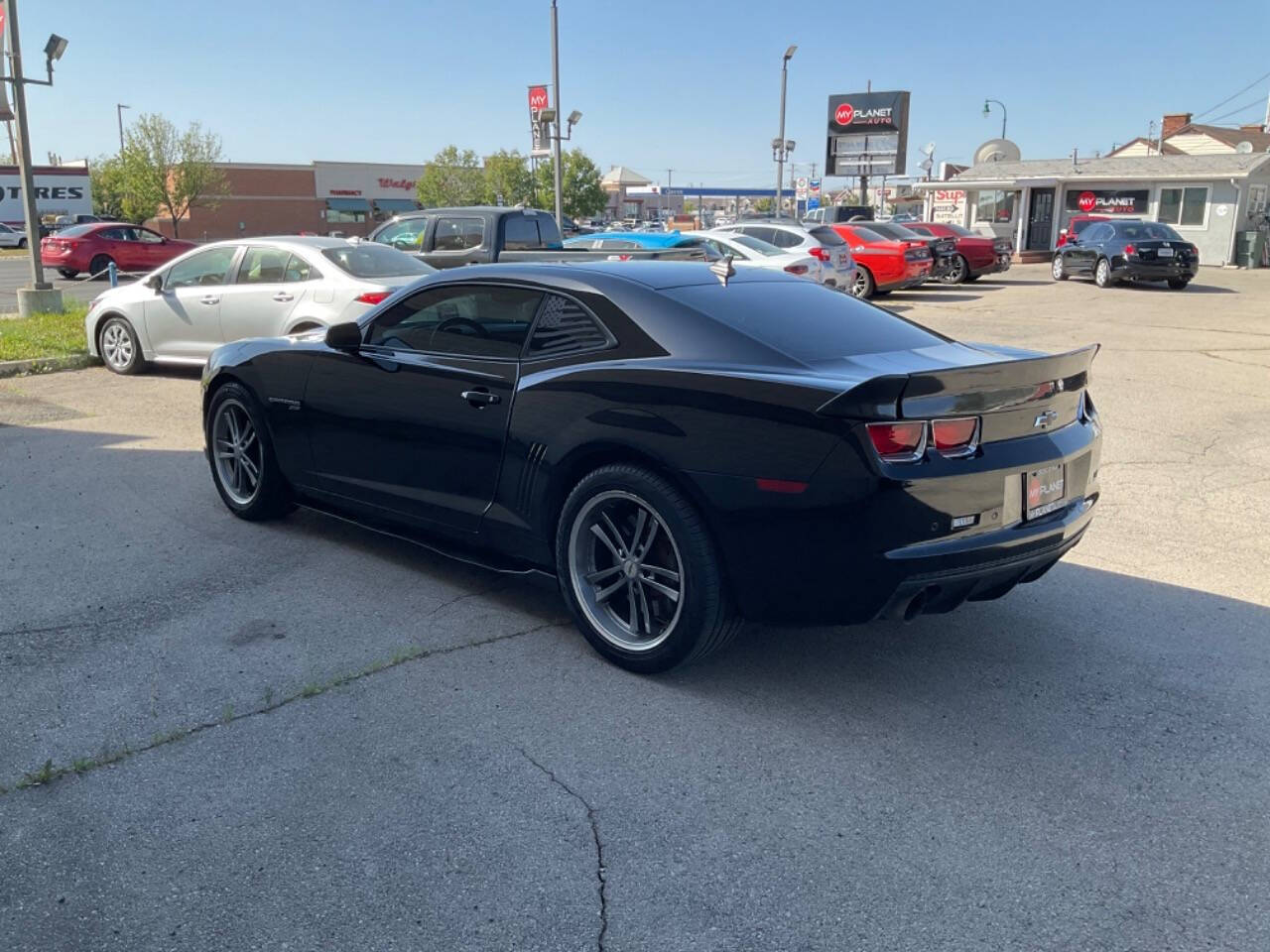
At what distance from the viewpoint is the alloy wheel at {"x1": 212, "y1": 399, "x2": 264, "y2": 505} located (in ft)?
20.0

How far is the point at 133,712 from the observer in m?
3.90

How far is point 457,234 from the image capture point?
→ 46.7ft

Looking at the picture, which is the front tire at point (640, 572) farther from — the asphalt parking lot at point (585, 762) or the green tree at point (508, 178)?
the green tree at point (508, 178)

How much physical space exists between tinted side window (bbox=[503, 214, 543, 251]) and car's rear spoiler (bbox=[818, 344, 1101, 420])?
10.9 metres

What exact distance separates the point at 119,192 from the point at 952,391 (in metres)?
67.8

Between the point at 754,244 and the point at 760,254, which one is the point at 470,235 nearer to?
the point at 760,254

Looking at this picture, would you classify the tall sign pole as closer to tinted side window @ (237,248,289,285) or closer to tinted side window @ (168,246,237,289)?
tinted side window @ (168,246,237,289)

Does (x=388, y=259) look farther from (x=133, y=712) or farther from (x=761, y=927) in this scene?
(x=761, y=927)

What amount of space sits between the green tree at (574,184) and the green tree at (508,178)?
1322mm

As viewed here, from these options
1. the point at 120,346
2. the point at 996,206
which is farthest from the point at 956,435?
the point at 996,206

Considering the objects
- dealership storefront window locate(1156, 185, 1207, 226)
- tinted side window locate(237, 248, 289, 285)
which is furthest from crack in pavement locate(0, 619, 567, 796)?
dealership storefront window locate(1156, 185, 1207, 226)

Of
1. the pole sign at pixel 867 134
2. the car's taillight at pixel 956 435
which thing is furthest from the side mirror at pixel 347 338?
the pole sign at pixel 867 134

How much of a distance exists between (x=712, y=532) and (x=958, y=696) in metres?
1.14

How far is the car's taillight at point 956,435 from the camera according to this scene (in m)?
3.69
